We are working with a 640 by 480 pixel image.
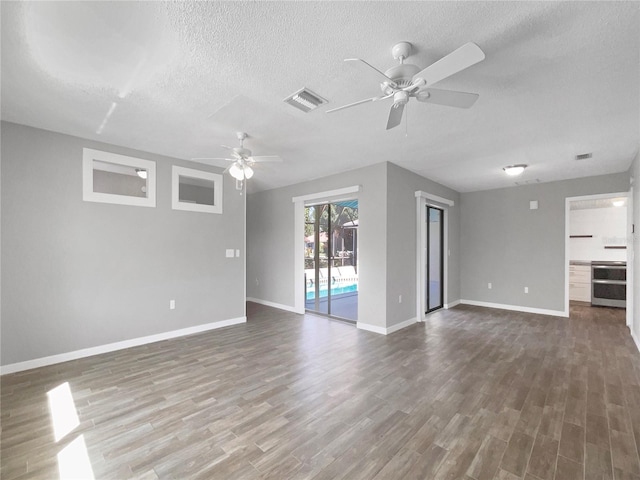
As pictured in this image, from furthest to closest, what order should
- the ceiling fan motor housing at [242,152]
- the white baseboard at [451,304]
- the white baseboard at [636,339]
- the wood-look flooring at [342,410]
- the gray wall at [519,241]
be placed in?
the white baseboard at [451,304], the gray wall at [519,241], the white baseboard at [636,339], the ceiling fan motor housing at [242,152], the wood-look flooring at [342,410]

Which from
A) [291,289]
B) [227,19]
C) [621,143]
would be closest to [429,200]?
[621,143]

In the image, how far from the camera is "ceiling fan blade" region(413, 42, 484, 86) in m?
1.52

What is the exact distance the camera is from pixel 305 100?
252cm

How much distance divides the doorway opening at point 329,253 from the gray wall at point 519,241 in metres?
3.01

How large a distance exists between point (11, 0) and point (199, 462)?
2.91 m

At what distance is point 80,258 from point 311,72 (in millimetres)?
3483

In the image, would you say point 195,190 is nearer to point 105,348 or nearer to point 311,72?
point 105,348

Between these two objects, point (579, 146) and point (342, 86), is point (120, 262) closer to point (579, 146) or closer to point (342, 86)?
point (342, 86)

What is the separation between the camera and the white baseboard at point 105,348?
305 cm

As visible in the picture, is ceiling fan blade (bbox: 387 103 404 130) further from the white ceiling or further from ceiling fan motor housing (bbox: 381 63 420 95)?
the white ceiling

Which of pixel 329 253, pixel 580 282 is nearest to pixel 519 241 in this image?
pixel 580 282

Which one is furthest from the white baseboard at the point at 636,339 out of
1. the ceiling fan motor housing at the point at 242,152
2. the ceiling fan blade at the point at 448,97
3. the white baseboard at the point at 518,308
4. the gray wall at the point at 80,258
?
the gray wall at the point at 80,258

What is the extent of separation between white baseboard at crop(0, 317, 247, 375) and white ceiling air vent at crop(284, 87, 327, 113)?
143 inches

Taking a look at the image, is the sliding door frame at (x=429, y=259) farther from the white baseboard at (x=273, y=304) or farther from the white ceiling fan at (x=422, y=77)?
the white ceiling fan at (x=422, y=77)
